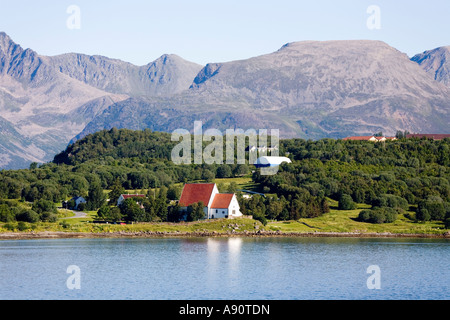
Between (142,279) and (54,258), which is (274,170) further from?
(142,279)

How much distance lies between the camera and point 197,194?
4318 inches

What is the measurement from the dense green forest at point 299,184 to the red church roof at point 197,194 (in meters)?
3.14

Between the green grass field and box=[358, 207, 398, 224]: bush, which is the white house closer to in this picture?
the green grass field

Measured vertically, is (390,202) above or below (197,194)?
below

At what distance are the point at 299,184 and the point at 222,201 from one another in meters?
27.8

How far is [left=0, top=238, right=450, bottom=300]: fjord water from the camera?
51.6m

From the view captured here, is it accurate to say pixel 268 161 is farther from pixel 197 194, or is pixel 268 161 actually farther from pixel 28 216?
pixel 28 216

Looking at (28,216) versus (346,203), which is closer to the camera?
(28,216)

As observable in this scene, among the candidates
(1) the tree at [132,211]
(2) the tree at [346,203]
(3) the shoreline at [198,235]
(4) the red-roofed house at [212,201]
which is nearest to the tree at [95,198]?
(1) the tree at [132,211]

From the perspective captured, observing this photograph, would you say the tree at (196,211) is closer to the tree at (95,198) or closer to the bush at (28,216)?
the tree at (95,198)

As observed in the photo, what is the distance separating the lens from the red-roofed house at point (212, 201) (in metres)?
107

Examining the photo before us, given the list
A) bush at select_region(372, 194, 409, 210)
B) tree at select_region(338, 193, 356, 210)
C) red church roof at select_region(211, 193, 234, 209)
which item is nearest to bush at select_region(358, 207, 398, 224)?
bush at select_region(372, 194, 409, 210)

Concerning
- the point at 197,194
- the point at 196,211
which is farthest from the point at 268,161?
the point at 196,211
